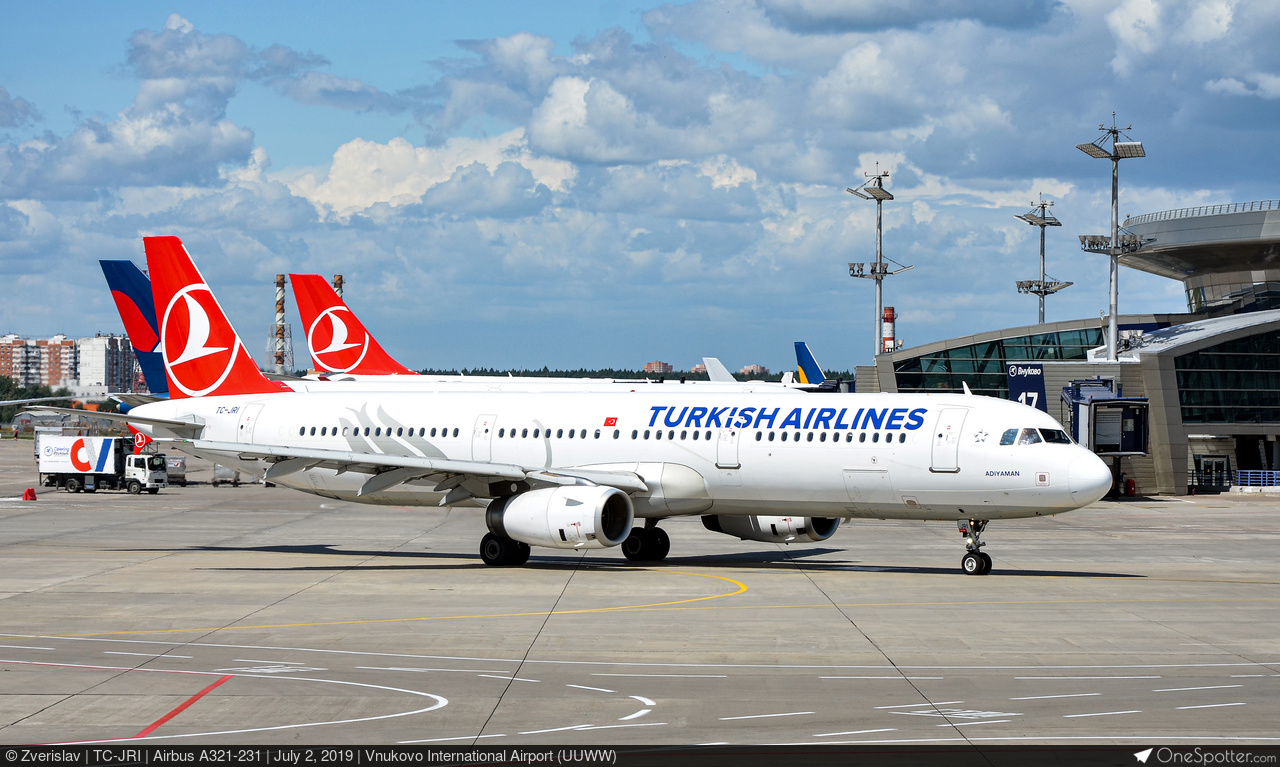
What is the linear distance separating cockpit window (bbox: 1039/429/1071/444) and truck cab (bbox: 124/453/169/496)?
51.5 metres

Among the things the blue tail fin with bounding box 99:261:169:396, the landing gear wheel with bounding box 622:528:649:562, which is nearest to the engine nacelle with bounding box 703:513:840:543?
the landing gear wheel with bounding box 622:528:649:562

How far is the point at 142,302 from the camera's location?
145 feet

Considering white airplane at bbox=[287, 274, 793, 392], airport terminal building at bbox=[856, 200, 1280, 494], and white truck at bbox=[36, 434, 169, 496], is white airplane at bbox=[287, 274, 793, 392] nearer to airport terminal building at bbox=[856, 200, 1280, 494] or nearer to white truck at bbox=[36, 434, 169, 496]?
white truck at bbox=[36, 434, 169, 496]

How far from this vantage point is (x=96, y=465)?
67.4 metres

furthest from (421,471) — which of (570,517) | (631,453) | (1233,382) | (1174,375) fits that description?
(1233,382)

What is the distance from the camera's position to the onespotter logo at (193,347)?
39375mm

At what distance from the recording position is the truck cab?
66000 mm

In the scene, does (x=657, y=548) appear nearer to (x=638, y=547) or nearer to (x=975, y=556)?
(x=638, y=547)

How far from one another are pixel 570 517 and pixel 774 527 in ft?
23.7

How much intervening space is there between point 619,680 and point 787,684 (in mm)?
2391

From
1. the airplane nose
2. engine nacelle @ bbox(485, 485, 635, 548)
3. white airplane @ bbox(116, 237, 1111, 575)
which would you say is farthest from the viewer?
engine nacelle @ bbox(485, 485, 635, 548)

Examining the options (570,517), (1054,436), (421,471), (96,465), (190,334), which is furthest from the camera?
(96,465)
